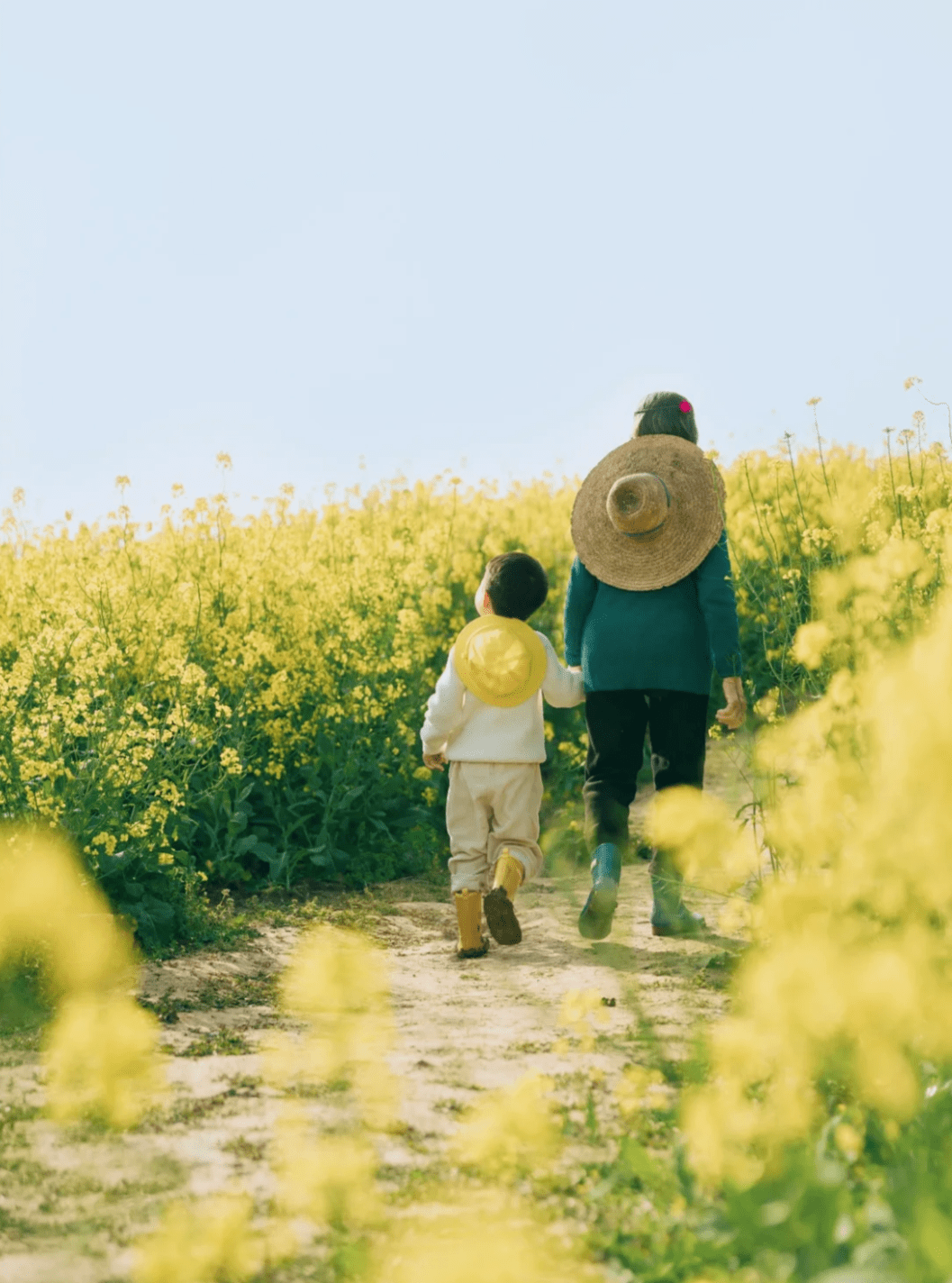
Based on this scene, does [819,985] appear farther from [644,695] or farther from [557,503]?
[557,503]

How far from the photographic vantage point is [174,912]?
208 inches

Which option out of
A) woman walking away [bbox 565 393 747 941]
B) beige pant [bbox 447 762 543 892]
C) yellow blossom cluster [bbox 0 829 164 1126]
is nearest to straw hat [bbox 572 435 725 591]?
woman walking away [bbox 565 393 747 941]

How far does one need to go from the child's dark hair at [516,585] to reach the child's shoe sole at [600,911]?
1.04 m

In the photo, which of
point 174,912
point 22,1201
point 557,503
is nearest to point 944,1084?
point 22,1201

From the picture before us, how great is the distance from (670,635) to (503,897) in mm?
1116

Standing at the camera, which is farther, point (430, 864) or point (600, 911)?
point (430, 864)

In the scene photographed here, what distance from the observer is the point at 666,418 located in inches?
210

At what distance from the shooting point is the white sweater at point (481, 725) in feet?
16.5

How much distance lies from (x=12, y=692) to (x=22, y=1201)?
3.09 m

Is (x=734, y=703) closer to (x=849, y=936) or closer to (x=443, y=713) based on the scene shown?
(x=443, y=713)

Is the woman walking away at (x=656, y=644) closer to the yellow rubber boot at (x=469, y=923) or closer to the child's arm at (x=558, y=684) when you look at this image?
the child's arm at (x=558, y=684)

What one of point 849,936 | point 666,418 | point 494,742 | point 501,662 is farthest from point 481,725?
point 849,936

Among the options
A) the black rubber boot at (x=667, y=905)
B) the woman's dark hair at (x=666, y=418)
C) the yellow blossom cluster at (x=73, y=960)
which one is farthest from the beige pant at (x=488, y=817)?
the woman's dark hair at (x=666, y=418)

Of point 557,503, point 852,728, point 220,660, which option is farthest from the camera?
point 557,503
